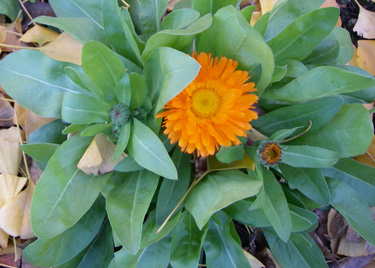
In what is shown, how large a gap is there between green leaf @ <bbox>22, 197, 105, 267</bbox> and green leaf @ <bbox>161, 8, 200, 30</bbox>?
0.56 metres

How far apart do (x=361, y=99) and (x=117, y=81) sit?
2.38ft

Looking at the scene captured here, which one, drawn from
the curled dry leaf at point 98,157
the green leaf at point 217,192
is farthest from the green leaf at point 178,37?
the green leaf at point 217,192

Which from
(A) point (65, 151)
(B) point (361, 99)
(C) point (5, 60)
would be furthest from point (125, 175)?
(B) point (361, 99)

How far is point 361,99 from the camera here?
1.09m

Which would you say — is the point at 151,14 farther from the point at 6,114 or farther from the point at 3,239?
the point at 3,239

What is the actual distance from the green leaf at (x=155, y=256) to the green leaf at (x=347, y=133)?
523 millimetres

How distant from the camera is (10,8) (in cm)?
120

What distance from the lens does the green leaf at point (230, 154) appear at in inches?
35.5

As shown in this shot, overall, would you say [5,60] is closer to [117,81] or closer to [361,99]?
[117,81]

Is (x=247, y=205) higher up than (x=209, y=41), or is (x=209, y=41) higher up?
(x=209, y=41)

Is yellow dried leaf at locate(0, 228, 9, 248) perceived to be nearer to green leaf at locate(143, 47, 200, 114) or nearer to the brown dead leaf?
the brown dead leaf

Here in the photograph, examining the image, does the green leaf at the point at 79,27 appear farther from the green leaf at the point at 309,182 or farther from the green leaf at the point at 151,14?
the green leaf at the point at 309,182

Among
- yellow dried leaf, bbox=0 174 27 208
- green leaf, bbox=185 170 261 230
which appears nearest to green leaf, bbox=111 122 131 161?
green leaf, bbox=185 170 261 230

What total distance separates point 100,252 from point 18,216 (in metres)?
0.28
